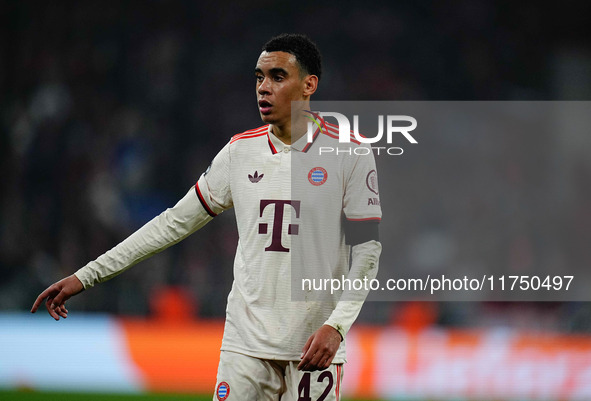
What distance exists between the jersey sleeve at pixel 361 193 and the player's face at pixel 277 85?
0.37 m

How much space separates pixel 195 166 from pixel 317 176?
6982mm

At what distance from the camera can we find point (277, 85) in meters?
3.33

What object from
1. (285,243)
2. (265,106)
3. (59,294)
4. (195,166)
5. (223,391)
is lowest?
(223,391)

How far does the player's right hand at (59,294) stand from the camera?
3.26 meters

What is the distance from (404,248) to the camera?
8.49 meters

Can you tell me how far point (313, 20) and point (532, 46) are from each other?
3045mm

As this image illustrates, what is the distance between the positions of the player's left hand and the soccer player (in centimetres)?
9

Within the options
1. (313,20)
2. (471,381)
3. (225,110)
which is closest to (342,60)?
(313,20)

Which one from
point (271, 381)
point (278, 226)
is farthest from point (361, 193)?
point (271, 381)

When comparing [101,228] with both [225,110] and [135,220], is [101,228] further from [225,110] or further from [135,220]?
[225,110]

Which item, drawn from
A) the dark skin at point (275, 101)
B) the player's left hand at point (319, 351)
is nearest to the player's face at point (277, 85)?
the dark skin at point (275, 101)

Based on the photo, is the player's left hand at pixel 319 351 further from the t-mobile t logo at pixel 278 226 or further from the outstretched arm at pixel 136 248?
the outstretched arm at pixel 136 248

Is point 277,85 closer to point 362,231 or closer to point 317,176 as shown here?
point 317,176

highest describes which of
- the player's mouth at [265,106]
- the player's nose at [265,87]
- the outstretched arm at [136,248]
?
the player's nose at [265,87]
